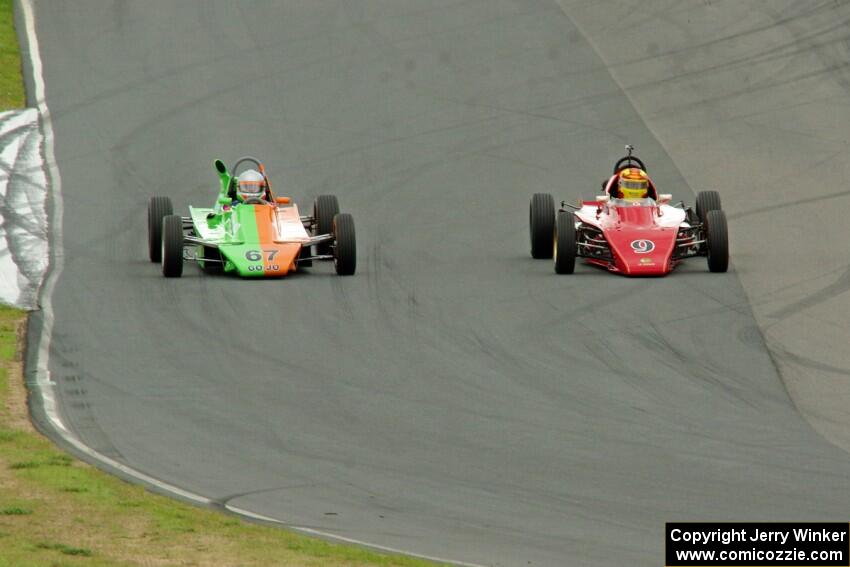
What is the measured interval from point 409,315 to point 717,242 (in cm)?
522

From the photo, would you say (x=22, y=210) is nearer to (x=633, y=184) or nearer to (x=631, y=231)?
(x=633, y=184)

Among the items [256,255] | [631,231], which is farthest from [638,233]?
[256,255]

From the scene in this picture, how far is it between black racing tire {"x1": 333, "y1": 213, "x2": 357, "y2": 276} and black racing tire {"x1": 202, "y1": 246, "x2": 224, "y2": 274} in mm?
1922

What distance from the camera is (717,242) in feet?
84.7

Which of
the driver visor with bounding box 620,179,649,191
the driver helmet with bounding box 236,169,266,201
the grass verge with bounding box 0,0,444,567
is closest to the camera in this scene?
the grass verge with bounding box 0,0,444,567

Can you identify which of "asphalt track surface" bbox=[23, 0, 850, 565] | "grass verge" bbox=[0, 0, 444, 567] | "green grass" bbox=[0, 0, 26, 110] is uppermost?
"green grass" bbox=[0, 0, 26, 110]

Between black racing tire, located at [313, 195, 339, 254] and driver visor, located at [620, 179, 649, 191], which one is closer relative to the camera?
black racing tire, located at [313, 195, 339, 254]

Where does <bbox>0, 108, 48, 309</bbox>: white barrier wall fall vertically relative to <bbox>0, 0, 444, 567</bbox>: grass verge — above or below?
above

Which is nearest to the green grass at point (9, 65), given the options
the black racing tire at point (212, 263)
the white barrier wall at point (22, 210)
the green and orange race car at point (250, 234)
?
the white barrier wall at point (22, 210)

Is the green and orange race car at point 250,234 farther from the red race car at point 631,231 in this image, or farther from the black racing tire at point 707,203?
the black racing tire at point 707,203

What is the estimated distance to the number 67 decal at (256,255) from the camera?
2556 centimetres

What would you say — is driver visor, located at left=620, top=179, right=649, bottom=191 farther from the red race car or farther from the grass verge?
the grass verge

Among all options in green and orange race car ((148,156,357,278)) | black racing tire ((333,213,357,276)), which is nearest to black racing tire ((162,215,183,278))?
green and orange race car ((148,156,357,278))

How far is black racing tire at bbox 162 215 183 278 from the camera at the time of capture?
25.4 meters
